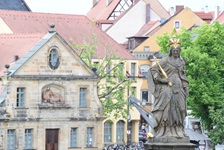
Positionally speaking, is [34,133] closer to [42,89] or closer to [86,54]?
[42,89]

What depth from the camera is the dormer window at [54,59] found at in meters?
85.6

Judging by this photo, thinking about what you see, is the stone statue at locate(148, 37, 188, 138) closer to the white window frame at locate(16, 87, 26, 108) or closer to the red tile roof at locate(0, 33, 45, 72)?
the white window frame at locate(16, 87, 26, 108)

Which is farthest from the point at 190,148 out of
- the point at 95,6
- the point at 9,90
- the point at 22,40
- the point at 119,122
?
the point at 95,6

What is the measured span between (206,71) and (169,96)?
49.9m

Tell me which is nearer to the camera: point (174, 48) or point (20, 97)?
point (174, 48)

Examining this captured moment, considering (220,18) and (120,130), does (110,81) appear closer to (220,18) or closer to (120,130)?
(120,130)

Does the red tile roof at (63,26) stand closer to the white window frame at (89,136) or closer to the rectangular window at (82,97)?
the rectangular window at (82,97)

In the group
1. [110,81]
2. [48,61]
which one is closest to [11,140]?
[48,61]

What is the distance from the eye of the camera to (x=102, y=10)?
14462cm

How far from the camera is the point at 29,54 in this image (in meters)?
84.9

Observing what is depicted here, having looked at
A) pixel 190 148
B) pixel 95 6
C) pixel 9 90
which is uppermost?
pixel 95 6

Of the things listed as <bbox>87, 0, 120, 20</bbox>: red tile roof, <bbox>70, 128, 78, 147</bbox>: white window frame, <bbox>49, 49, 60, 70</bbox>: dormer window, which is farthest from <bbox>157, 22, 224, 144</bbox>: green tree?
<bbox>87, 0, 120, 20</bbox>: red tile roof

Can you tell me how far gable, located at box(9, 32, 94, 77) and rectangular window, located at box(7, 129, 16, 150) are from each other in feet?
11.2

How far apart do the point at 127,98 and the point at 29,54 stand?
11.4 meters
